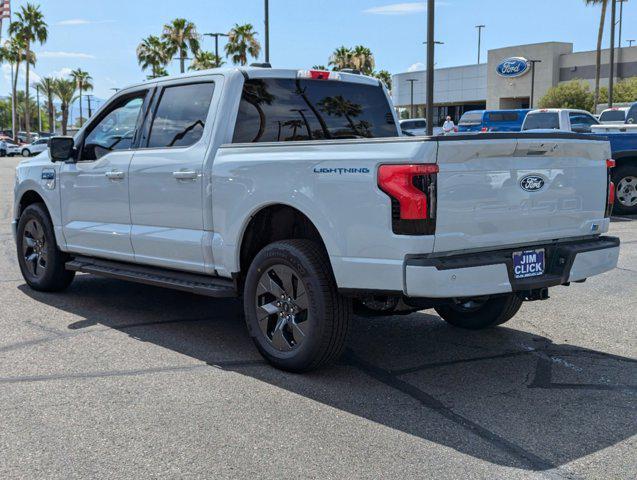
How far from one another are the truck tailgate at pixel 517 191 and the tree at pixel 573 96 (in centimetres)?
5847

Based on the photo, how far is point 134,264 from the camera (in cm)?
662

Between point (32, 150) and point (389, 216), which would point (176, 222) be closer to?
point (389, 216)

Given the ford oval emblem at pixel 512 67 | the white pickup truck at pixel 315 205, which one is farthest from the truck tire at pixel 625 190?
the ford oval emblem at pixel 512 67

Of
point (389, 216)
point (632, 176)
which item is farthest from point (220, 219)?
point (632, 176)

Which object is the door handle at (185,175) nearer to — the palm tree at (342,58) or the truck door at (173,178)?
the truck door at (173,178)

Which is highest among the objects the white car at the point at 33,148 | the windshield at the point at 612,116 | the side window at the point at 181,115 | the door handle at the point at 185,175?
the windshield at the point at 612,116

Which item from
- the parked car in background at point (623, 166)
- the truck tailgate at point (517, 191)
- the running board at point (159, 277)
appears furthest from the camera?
the parked car in background at point (623, 166)

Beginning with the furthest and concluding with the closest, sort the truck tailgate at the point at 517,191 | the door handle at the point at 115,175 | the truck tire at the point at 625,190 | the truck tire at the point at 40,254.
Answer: the truck tire at the point at 625,190 → the truck tire at the point at 40,254 → the door handle at the point at 115,175 → the truck tailgate at the point at 517,191

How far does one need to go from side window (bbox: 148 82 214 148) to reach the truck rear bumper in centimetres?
231

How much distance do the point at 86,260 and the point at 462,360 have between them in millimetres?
3576

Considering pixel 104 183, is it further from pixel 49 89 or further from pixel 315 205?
pixel 49 89

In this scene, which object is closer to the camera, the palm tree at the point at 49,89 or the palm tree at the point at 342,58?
the palm tree at the point at 342,58

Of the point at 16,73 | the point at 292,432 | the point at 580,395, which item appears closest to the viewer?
the point at 292,432

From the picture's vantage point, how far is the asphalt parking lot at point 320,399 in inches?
147
